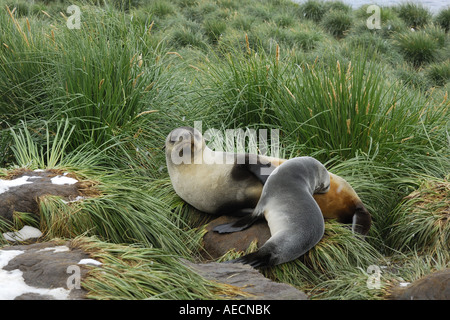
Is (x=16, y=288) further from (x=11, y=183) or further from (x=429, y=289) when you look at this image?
(x=429, y=289)

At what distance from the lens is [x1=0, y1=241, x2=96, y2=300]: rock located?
266cm

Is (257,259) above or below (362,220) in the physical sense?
above

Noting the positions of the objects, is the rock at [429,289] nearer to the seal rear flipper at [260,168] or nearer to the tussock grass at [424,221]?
the tussock grass at [424,221]

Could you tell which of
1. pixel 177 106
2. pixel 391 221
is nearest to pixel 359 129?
pixel 391 221

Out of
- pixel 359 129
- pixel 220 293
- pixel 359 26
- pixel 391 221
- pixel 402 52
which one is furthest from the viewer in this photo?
pixel 359 26

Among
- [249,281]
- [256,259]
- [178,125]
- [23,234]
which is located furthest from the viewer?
[178,125]

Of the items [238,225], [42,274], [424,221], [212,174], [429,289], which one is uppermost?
[42,274]

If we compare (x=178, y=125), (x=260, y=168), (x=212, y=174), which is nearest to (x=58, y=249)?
(x=212, y=174)

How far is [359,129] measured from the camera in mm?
4949

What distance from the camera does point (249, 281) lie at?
3.11 m

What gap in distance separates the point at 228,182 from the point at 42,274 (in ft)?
5.42

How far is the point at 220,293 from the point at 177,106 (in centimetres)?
292

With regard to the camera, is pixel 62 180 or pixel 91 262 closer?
pixel 91 262
